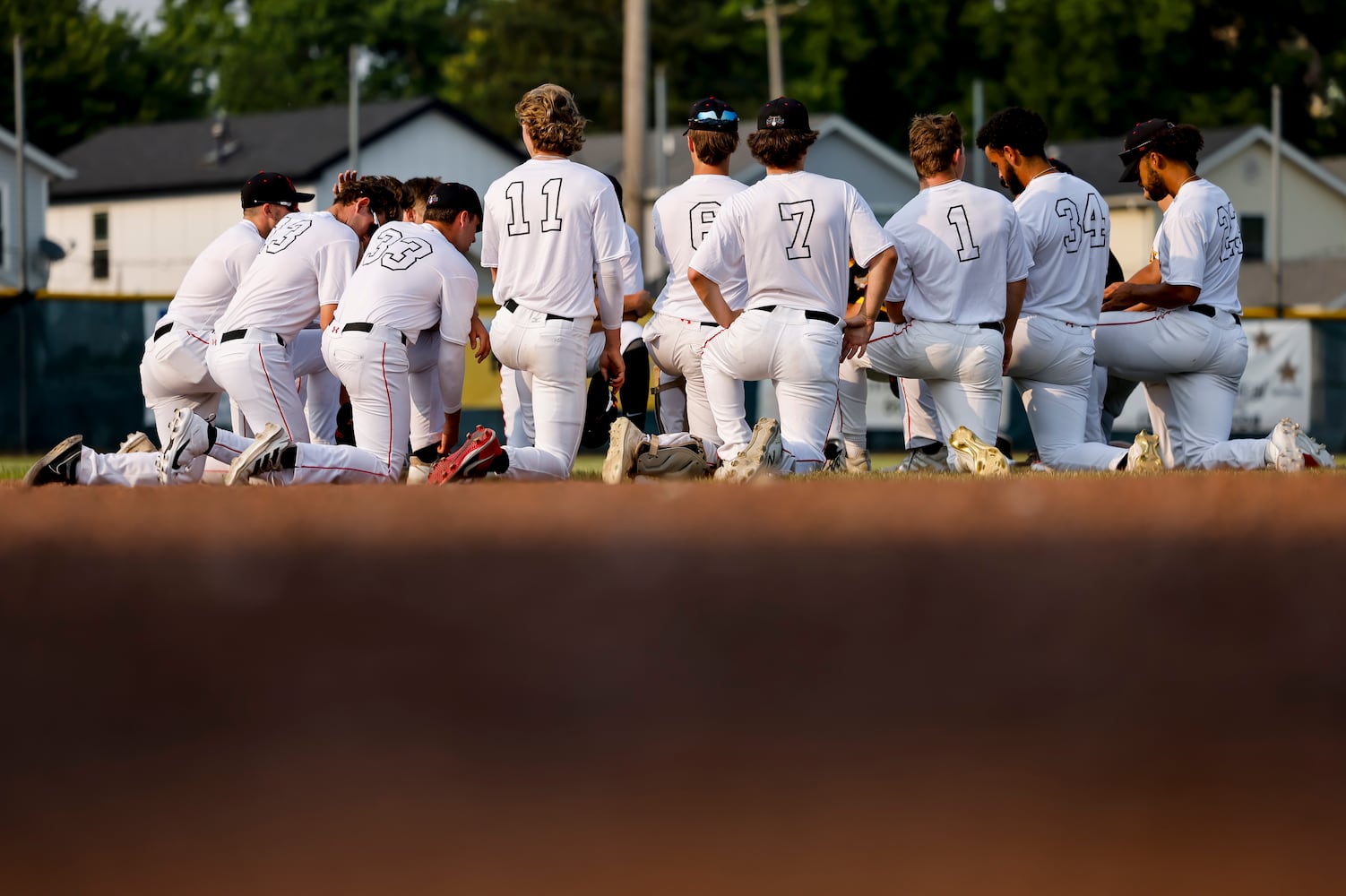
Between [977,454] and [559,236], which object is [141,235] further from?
[977,454]

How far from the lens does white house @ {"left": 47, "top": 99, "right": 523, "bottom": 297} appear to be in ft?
140

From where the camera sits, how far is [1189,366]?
10.1m

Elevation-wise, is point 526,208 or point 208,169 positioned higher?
point 208,169

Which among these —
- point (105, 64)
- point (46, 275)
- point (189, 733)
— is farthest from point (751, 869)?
point (105, 64)

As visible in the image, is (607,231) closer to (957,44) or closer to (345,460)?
(345,460)

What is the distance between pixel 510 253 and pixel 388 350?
0.81 metres

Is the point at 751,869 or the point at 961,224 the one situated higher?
the point at 961,224

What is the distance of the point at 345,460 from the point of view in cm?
881

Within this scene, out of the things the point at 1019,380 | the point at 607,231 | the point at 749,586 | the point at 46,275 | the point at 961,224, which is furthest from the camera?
the point at 46,275

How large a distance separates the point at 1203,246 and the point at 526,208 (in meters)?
3.94

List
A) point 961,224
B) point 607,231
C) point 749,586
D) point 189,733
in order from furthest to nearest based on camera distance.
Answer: point 961,224 < point 607,231 < point 749,586 < point 189,733

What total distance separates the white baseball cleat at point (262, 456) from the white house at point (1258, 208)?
35808mm

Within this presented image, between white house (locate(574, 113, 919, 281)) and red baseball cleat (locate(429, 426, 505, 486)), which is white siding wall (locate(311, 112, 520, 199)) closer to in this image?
white house (locate(574, 113, 919, 281))

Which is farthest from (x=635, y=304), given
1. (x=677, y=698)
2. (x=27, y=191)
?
(x=27, y=191)
